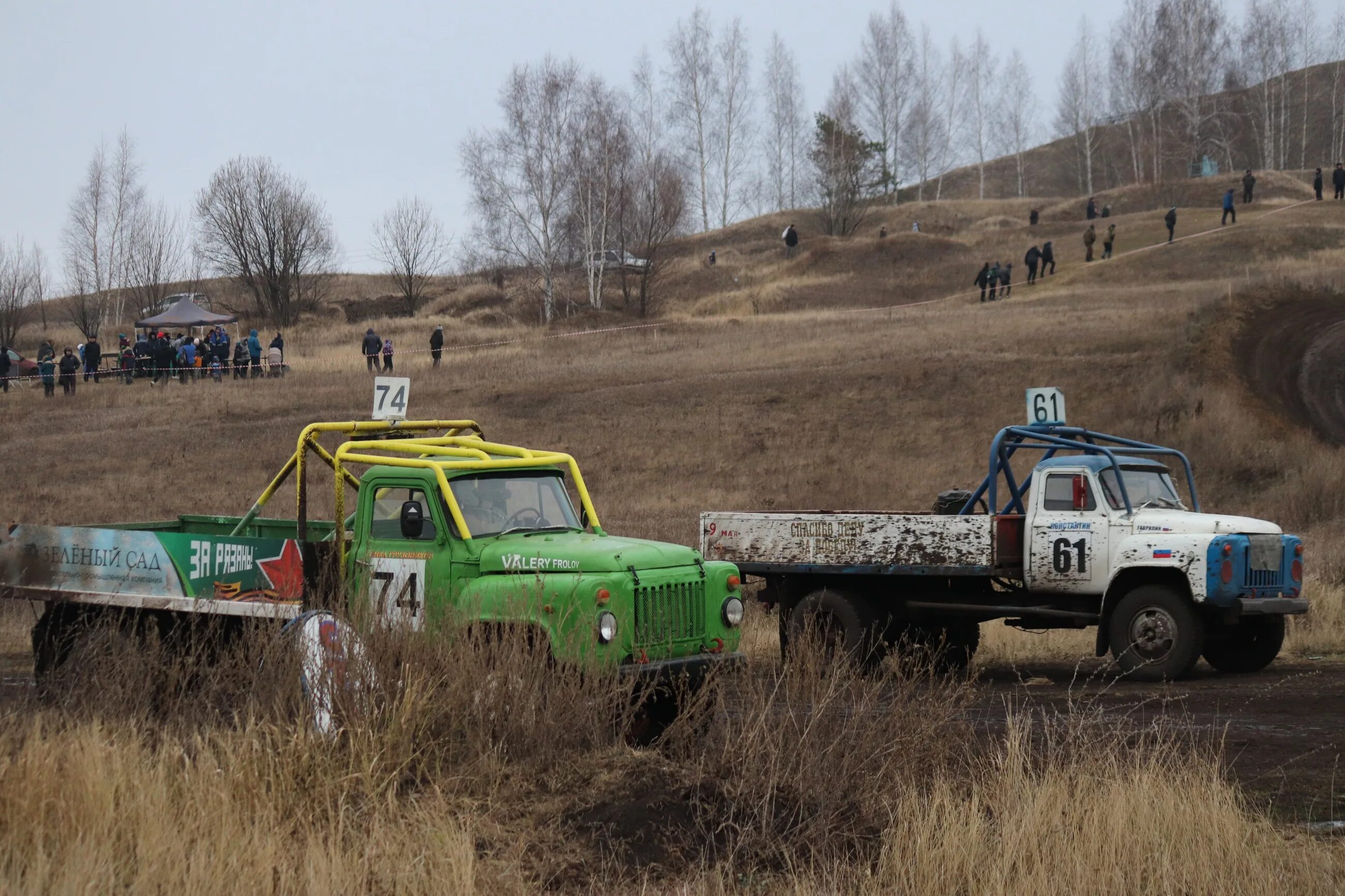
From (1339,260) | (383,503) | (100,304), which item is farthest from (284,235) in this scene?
(383,503)

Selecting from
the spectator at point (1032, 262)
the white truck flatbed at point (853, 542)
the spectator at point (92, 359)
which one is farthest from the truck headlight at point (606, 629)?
the spectator at point (1032, 262)

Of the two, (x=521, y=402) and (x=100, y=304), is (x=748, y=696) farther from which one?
(x=100, y=304)

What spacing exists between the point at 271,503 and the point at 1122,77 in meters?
86.3

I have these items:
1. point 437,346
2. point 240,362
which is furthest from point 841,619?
point 240,362

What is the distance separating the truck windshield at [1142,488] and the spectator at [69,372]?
33.2 metres

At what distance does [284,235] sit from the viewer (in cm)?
6341

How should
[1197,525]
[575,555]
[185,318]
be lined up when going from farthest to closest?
1. [185,318]
2. [1197,525]
3. [575,555]

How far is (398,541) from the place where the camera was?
8.82m

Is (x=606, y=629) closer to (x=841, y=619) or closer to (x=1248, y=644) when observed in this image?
(x=841, y=619)

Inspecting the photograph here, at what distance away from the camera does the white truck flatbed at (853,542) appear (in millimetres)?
12414

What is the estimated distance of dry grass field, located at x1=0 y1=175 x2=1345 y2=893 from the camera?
17.5 ft

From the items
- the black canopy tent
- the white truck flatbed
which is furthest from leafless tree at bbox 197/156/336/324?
the white truck flatbed

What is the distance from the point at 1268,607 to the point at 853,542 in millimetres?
3853

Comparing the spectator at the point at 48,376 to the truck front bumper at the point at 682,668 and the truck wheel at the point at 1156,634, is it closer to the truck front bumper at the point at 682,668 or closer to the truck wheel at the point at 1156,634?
the truck wheel at the point at 1156,634
